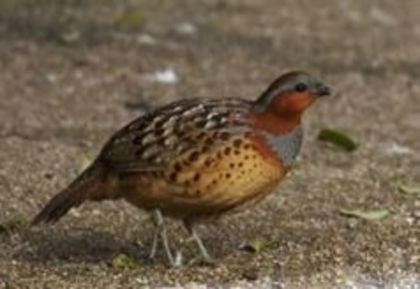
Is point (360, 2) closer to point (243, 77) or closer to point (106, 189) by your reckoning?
point (243, 77)

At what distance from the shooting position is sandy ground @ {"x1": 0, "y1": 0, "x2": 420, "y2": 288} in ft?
23.0

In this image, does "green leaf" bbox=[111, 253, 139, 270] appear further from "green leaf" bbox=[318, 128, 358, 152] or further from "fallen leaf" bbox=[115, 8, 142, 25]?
"fallen leaf" bbox=[115, 8, 142, 25]

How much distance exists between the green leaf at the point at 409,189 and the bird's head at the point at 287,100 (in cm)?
160

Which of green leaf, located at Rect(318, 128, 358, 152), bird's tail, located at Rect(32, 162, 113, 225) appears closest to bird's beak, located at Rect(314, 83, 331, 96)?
bird's tail, located at Rect(32, 162, 113, 225)

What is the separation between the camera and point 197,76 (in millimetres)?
11336

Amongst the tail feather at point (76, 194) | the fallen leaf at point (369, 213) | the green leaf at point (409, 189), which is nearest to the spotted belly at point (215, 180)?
the tail feather at point (76, 194)

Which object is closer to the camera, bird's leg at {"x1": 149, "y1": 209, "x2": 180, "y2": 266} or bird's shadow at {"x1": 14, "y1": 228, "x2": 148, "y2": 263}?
bird's leg at {"x1": 149, "y1": 209, "x2": 180, "y2": 266}

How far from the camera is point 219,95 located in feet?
35.5

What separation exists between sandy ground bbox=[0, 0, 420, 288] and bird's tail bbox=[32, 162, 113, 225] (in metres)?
0.22

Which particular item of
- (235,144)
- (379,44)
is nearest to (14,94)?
(379,44)

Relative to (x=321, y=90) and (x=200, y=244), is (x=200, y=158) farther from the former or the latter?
(x=321, y=90)

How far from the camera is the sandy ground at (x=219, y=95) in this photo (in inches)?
276

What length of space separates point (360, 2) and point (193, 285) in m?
7.89

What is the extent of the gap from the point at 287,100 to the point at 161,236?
87 cm
